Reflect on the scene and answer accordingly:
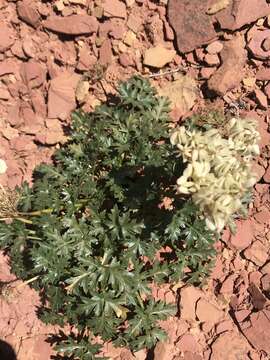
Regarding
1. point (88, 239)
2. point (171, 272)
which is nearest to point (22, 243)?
point (88, 239)

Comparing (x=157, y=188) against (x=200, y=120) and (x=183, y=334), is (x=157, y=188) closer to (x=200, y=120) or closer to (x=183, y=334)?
(x=200, y=120)

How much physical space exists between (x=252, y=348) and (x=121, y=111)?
295 centimetres

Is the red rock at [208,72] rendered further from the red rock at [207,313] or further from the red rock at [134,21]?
the red rock at [207,313]

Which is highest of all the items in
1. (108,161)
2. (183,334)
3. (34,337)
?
(108,161)

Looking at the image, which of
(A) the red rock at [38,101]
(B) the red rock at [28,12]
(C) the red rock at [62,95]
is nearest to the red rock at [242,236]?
(C) the red rock at [62,95]

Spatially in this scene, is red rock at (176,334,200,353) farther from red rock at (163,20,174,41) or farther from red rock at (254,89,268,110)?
red rock at (163,20,174,41)

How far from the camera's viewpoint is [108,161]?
5.77 metres

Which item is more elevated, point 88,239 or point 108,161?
point 108,161

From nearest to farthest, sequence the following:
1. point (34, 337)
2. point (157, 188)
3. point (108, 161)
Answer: point (157, 188)
point (108, 161)
point (34, 337)

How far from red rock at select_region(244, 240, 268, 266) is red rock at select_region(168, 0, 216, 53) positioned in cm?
238

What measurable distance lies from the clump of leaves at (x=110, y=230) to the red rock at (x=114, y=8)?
83cm

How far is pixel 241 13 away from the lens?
612 cm

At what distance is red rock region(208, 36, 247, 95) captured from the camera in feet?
20.2

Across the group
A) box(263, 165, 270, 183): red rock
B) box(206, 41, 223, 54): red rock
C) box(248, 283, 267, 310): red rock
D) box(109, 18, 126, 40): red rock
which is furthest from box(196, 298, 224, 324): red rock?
box(109, 18, 126, 40): red rock
